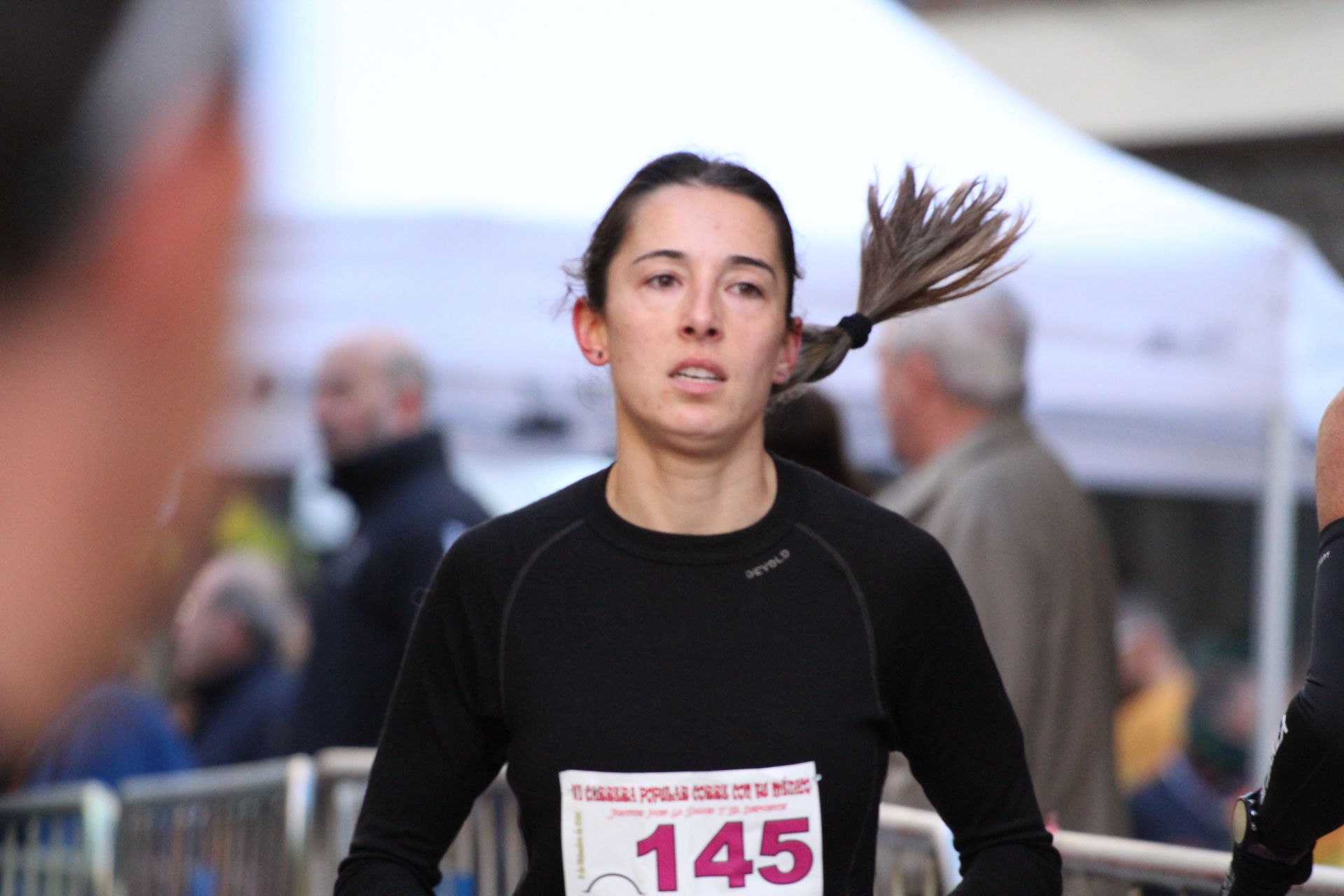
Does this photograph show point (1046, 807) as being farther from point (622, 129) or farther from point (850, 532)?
point (622, 129)

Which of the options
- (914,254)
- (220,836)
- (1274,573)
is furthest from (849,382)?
(914,254)

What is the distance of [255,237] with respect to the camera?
84 cm

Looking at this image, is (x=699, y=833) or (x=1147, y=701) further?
(x=1147, y=701)

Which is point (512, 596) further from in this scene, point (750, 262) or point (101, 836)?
point (101, 836)

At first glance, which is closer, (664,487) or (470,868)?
(664,487)

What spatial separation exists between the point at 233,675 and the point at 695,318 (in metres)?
4.50

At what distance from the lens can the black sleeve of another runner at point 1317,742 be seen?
6.61ft

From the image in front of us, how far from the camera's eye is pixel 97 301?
778 millimetres

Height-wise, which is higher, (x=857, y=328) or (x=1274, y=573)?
(x=857, y=328)

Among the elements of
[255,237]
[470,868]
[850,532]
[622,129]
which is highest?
[622,129]

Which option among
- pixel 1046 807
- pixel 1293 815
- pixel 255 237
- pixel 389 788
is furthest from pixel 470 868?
pixel 255 237

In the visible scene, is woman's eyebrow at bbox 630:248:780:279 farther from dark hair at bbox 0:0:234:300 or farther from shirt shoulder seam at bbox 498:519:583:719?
dark hair at bbox 0:0:234:300

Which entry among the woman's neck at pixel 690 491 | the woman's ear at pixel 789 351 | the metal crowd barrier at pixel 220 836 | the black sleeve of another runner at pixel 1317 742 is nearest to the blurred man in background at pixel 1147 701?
the metal crowd barrier at pixel 220 836

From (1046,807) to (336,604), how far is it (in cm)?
202
